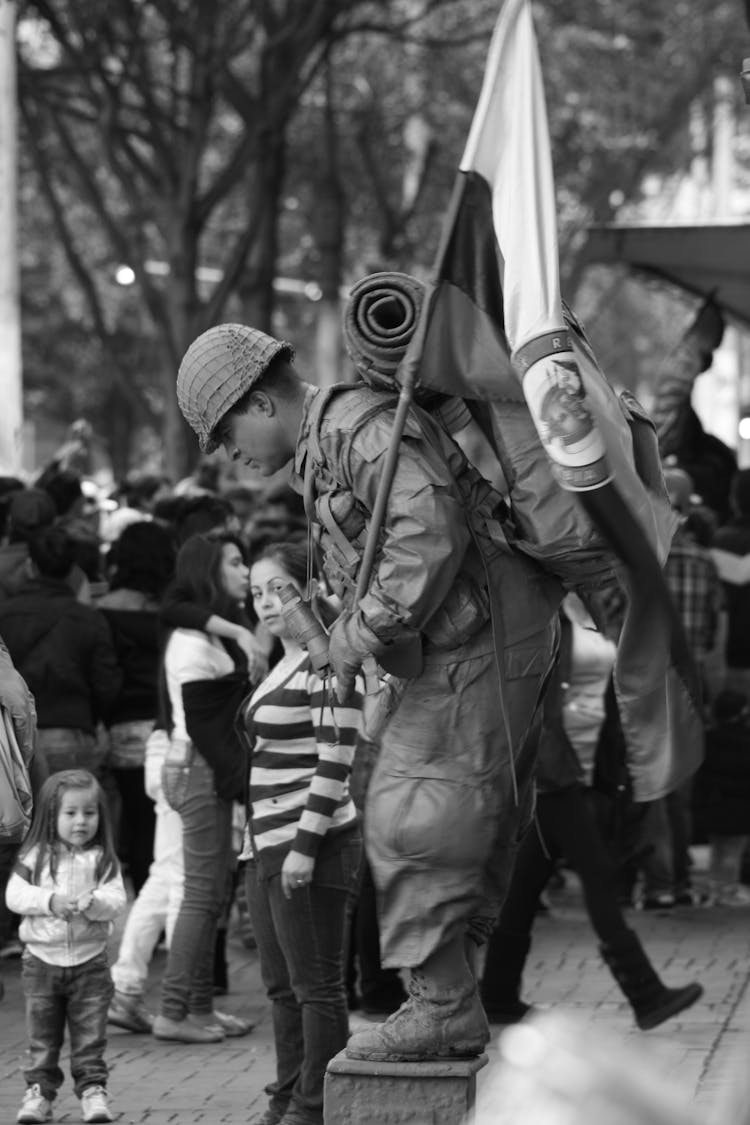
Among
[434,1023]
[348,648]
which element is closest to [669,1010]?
[434,1023]

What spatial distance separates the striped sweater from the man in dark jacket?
2317mm

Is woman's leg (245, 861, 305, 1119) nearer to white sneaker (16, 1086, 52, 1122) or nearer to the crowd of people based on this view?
the crowd of people

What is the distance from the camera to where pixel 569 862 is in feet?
27.6

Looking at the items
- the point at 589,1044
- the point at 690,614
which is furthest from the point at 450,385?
the point at 690,614

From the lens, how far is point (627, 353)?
45094 millimetres

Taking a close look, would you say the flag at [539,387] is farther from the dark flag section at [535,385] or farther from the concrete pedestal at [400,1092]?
the concrete pedestal at [400,1092]

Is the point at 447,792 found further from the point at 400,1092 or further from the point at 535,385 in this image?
the point at 535,385

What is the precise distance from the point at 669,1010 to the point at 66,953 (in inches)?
96.4

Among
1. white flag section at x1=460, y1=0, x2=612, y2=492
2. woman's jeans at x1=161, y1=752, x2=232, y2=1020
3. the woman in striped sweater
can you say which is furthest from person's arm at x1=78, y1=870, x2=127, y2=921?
white flag section at x1=460, y1=0, x2=612, y2=492

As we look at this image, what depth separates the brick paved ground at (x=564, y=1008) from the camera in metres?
7.19

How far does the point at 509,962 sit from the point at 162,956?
220cm

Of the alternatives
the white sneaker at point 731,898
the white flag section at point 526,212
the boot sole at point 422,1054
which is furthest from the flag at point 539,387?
the white sneaker at point 731,898

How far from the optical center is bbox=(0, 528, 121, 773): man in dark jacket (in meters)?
9.09

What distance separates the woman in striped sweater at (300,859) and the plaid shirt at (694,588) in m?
4.02
